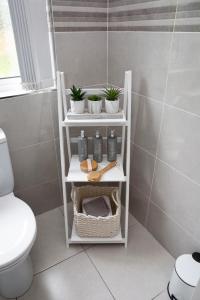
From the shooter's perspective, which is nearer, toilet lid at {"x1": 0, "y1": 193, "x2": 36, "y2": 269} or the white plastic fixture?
toilet lid at {"x1": 0, "y1": 193, "x2": 36, "y2": 269}

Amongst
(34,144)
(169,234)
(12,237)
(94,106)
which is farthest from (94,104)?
(169,234)

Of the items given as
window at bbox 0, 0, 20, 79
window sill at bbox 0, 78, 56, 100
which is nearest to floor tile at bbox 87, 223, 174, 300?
window sill at bbox 0, 78, 56, 100

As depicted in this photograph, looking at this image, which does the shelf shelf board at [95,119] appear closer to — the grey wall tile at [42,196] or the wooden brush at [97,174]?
the wooden brush at [97,174]

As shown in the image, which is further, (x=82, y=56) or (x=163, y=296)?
(x=82, y=56)

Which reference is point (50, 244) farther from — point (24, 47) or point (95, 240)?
point (24, 47)

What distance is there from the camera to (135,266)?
1319mm

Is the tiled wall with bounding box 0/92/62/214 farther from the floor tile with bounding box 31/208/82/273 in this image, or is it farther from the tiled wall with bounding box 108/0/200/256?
the tiled wall with bounding box 108/0/200/256

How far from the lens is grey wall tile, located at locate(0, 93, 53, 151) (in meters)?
1.25

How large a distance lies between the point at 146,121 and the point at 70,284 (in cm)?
97

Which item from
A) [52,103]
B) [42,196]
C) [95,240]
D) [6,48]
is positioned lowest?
[95,240]

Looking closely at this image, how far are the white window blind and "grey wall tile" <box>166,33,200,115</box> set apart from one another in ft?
2.16

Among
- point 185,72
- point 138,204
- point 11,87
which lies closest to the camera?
→ point 185,72

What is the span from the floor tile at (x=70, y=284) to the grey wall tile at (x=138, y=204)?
454 mm

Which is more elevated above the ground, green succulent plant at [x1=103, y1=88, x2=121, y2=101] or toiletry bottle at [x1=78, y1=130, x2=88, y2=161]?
green succulent plant at [x1=103, y1=88, x2=121, y2=101]
